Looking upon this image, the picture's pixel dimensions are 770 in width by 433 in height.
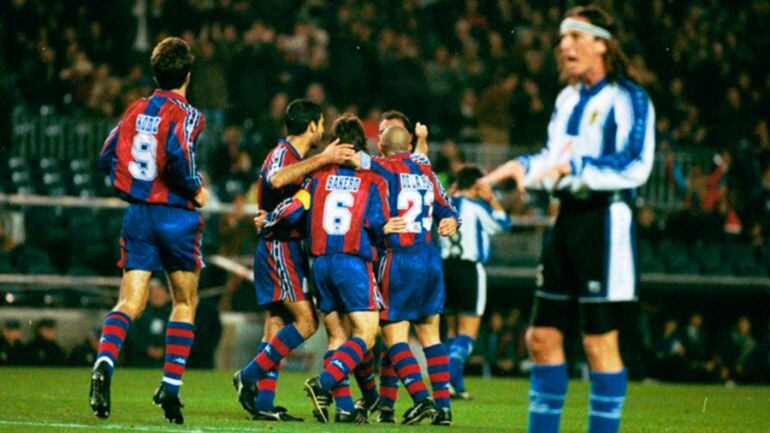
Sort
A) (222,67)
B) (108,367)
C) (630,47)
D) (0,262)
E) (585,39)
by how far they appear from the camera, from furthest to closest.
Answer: (630,47), (222,67), (0,262), (108,367), (585,39)

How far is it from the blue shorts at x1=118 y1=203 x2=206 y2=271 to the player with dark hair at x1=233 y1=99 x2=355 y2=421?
A: 96cm

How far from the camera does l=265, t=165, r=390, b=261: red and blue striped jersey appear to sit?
29.9ft

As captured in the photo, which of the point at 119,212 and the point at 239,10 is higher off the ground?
the point at 239,10

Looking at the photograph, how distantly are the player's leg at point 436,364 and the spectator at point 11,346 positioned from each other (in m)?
8.33

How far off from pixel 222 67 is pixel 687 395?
8.83 m

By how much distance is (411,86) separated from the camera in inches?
859

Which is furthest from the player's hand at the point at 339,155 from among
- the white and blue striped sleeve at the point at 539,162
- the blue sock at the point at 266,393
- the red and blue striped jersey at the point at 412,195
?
the white and blue striped sleeve at the point at 539,162

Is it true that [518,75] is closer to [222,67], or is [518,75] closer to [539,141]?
[539,141]

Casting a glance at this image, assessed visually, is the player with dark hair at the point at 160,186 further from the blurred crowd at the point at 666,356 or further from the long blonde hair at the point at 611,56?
the blurred crowd at the point at 666,356

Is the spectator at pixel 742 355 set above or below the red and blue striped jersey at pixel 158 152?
below

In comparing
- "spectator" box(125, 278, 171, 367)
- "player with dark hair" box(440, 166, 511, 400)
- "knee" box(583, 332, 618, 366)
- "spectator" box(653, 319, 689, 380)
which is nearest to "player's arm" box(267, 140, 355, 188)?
"knee" box(583, 332, 618, 366)

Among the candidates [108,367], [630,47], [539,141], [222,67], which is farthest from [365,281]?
[630,47]

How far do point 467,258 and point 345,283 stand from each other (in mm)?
4806

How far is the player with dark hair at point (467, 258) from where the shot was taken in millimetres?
13219
